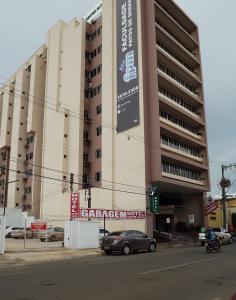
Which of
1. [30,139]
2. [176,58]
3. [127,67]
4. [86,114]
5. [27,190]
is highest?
[176,58]

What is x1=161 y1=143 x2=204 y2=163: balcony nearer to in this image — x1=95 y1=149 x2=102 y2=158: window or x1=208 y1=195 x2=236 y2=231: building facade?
x1=208 y1=195 x2=236 y2=231: building facade

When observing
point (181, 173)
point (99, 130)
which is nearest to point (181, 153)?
point (181, 173)

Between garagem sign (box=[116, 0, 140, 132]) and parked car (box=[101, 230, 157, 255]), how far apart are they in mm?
18911

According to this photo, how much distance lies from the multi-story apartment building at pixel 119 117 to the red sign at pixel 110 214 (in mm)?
1478

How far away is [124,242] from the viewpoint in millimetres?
25906

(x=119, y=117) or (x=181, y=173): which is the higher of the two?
(x=119, y=117)

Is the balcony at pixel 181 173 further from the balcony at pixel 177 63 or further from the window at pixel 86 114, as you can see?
the window at pixel 86 114

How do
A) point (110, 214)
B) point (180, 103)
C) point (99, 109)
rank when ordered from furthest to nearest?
point (99, 109) → point (180, 103) → point (110, 214)

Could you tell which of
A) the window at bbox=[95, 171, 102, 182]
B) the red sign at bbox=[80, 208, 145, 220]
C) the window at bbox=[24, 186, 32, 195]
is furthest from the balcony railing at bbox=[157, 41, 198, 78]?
the window at bbox=[24, 186, 32, 195]

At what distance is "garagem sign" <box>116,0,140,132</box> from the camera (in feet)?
149

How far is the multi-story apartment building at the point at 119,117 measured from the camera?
44594 mm

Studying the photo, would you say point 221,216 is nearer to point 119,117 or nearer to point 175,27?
point 119,117

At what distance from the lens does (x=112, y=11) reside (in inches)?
2096

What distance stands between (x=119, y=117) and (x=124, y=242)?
2390 centimetres
